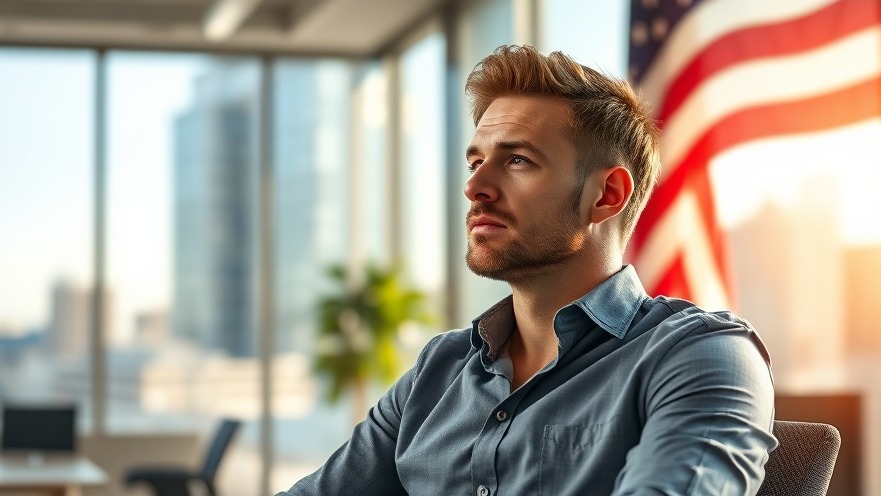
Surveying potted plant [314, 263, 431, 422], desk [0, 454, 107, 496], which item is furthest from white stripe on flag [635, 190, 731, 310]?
potted plant [314, 263, 431, 422]

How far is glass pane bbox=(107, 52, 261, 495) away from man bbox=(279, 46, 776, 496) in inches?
302

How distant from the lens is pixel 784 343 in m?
4.09

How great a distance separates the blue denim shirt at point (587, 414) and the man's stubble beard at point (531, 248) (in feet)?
0.27

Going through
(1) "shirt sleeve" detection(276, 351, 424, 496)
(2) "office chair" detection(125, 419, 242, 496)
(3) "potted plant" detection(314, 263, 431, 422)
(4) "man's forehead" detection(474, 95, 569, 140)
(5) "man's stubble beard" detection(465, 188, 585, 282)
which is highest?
(4) "man's forehead" detection(474, 95, 569, 140)

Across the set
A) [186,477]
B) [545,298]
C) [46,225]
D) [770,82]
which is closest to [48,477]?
[186,477]

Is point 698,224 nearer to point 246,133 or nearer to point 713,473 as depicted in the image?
point 713,473

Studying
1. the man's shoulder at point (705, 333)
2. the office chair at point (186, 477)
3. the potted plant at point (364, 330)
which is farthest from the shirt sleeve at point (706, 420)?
the potted plant at point (364, 330)

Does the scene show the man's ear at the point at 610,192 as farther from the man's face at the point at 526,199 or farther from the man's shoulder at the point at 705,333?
the man's shoulder at the point at 705,333

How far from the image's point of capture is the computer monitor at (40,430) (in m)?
6.54

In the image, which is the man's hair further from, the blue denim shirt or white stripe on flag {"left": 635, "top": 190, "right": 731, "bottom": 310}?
white stripe on flag {"left": 635, "top": 190, "right": 731, "bottom": 310}

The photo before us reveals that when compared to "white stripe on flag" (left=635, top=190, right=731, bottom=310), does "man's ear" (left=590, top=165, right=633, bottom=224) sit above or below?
above

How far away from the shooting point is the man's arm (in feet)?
5.71

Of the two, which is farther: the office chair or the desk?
the office chair

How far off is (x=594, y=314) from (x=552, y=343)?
11 centimetres
